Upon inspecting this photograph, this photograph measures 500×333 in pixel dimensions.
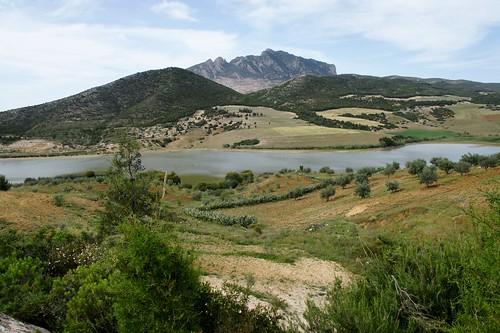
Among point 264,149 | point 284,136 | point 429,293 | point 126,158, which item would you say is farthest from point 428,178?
point 284,136

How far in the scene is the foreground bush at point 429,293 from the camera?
17.3ft

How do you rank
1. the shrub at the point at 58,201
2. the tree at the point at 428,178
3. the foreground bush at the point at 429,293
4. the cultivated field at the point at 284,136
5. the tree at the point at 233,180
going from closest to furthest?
the foreground bush at the point at 429,293 → the shrub at the point at 58,201 → the tree at the point at 428,178 → the tree at the point at 233,180 → the cultivated field at the point at 284,136

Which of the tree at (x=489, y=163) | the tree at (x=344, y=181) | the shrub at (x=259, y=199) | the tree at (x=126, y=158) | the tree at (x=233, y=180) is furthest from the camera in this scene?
A: the tree at (x=233, y=180)

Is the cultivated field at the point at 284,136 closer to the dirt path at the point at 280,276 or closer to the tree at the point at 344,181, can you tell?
the tree at the point at 344,181

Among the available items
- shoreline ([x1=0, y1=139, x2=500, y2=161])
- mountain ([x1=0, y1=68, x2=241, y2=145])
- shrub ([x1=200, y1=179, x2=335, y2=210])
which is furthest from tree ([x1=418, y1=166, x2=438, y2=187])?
mountain ([x1=0, y1=68, x2=241, y2=145])

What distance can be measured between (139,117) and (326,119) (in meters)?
62.1

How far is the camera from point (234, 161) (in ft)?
A: 261

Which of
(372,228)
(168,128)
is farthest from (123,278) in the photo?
(168,128)

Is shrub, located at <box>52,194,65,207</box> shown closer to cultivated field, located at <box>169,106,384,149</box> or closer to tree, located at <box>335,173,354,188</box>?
tree, located at <box>335,173,354,188</box>

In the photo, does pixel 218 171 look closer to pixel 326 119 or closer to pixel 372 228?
pixel 372 228

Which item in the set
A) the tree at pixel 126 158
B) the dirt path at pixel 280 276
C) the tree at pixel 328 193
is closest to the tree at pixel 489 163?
the tree at pixel 328 193

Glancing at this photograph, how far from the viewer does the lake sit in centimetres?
6900

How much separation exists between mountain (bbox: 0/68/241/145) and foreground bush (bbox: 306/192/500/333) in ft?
359

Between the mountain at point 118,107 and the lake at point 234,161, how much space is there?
1179 inches
